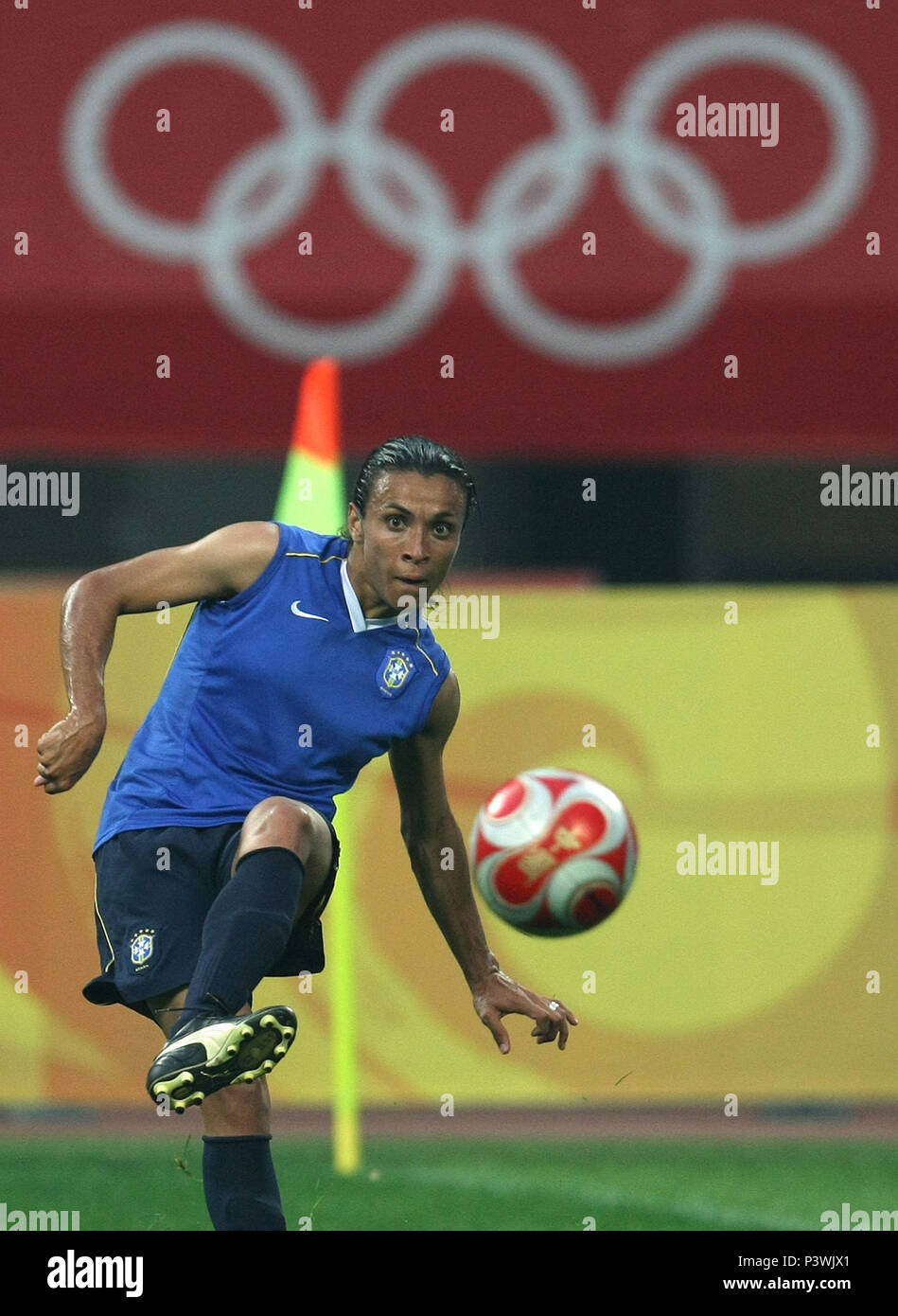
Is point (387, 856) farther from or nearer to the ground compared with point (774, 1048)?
farther from the ground

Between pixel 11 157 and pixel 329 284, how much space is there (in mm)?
2047

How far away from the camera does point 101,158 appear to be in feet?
39.2

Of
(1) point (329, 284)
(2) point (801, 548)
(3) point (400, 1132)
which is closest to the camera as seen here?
(3) point (400, 1132)

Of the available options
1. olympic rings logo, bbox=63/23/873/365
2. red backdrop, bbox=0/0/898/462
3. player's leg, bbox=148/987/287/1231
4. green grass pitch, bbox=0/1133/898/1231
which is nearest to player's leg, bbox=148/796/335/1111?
player's leg, bbox=148/987/287/1231

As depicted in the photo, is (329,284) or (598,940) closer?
(598,940)

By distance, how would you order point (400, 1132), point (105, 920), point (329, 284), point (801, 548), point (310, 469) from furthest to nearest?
point (329, 284) → point (801, 548) → point (400, 1132) → point (310, 469) → point (105, 920)

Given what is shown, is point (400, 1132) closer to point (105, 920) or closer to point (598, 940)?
point (598, 940)

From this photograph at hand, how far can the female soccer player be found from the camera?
421 cm

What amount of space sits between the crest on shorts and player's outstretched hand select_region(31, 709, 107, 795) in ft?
1.56

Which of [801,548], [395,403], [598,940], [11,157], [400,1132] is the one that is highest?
[11,157]

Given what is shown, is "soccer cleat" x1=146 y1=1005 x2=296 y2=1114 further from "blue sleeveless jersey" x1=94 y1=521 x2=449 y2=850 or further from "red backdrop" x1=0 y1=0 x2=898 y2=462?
"red backdrop" x1=0 y1=0 x2=898 y2=462

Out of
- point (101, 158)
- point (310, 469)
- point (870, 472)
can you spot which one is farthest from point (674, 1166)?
point (101, 158)

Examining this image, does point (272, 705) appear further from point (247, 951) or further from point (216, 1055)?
point (216, 1055)

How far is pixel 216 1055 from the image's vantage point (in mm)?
3768
